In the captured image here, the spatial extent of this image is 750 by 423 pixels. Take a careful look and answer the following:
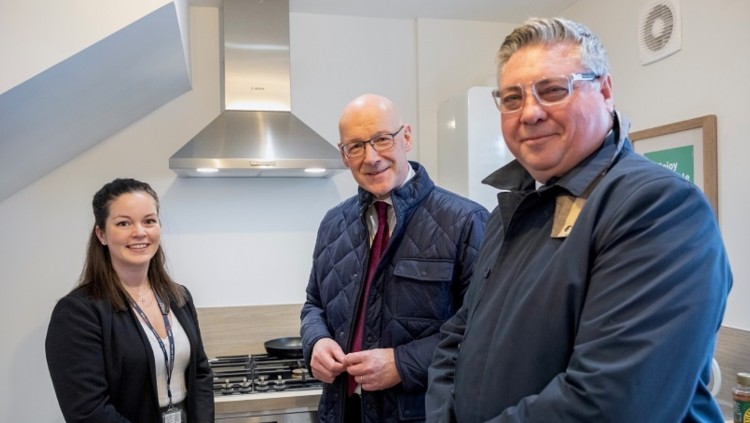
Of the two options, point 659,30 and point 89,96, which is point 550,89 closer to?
point 89,96

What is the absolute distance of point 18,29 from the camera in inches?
52.1

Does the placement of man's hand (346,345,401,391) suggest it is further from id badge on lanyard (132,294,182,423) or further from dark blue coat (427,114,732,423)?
id badge on lanyard (132,294,182,423)

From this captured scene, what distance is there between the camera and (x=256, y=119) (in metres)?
2.40

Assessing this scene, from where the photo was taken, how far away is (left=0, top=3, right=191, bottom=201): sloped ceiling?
150 cm

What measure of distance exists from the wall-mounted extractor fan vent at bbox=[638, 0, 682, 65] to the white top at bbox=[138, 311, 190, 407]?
203cm

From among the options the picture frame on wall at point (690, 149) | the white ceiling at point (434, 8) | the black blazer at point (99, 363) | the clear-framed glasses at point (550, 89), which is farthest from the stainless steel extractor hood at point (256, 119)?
the clear-framed glasses at point (550, 89)

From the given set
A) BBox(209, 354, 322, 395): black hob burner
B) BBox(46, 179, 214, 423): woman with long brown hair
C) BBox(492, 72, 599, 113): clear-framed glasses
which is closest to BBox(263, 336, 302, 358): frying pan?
BBox(209, 354, 322, 395): black hob burner

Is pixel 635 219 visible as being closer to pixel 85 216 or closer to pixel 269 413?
pixel 269 413

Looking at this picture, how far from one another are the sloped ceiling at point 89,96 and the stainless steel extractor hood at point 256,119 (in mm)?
257

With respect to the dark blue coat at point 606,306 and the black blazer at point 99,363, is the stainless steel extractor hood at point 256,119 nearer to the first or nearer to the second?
the black blazer at point 99,363

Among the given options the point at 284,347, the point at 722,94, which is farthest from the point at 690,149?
the point at 284,347

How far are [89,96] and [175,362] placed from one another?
0.97 metres

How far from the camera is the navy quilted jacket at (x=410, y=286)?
129cm

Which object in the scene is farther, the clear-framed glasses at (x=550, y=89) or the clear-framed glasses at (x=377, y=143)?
the clear-framed glasses at (x=377, y=143)
